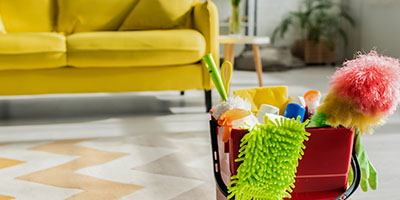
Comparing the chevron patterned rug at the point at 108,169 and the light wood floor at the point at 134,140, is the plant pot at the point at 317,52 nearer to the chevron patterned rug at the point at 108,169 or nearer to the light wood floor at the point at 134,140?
the light wood floor at the point at 134,140

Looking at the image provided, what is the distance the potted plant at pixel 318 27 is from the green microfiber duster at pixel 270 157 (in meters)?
4.11

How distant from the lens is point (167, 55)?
7.84 feet

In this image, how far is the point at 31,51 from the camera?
230 cm

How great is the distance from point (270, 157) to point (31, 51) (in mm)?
1750

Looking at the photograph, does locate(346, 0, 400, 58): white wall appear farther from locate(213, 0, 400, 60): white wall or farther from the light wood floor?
the light wood floor

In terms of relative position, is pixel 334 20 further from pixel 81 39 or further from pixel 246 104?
pixel 246 104

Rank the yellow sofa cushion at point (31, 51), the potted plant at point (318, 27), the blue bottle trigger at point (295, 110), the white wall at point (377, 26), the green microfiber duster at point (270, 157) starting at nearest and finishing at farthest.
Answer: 1. the green microfiber duster at point (270, 157)
2. the blue bottle trigger at point (295, 110)
3. the yellow sofa cushion at point (31, 51)
4. the white wall at point (377, 26)
5. the potted plant at point (318, 27)

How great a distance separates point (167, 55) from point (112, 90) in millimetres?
320

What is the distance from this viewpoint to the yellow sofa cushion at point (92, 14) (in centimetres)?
286

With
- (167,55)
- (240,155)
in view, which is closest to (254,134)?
(240,155)

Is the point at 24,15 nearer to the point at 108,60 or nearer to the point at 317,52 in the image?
the point at 108,60

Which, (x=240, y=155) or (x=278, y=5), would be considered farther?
(x=278, y=5)

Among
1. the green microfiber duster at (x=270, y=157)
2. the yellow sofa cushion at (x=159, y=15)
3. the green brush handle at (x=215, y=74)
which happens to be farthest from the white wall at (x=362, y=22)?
the green microfiber duster at (x=270, y=157)

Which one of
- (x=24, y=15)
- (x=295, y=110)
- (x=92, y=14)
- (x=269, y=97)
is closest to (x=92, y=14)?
(x=92, y=14)
